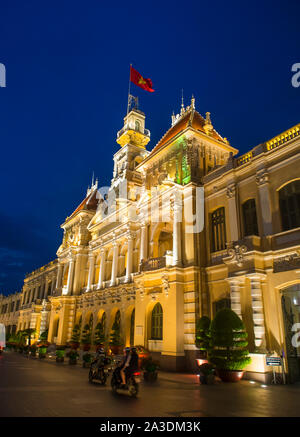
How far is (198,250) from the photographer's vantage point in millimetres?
22828

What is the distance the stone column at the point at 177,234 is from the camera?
23.4 metres

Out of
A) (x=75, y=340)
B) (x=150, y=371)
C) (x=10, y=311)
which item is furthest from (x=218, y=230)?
(x=10, y=311)

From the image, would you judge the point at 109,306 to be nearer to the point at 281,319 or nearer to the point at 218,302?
the point at 218,302

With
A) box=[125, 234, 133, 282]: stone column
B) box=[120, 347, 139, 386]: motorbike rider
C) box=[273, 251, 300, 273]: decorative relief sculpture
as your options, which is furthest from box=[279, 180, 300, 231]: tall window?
box=[125, 234, 133, 282]: stone column

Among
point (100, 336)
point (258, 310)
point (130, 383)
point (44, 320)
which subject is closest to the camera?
point (130, 383)

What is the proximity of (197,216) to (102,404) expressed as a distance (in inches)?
651

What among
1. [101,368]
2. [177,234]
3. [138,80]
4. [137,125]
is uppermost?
[137,125]

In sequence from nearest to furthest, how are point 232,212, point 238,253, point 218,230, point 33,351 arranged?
point 238,253 < point 232,212 < point 218,230 < point 33,351

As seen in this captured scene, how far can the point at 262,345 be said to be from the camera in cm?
1614

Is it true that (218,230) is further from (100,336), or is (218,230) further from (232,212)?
(100,336)

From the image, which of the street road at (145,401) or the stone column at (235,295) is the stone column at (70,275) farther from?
the street road at (145,401)

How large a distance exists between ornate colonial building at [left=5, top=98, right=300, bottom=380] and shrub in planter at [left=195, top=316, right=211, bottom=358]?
4.30 feet

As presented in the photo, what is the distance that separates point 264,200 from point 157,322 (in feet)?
40.5
